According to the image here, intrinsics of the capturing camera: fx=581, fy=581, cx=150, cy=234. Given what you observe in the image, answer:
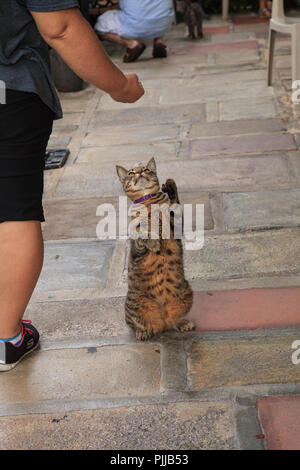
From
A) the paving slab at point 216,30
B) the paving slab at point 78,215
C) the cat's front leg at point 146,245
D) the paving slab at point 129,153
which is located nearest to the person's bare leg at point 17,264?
the cat's front leg at point 146,245

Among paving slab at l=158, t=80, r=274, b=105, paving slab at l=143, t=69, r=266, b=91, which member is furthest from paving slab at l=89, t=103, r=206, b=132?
paving slab at l=143, t=69, r=266, b=91

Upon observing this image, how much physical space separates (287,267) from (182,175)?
130cm

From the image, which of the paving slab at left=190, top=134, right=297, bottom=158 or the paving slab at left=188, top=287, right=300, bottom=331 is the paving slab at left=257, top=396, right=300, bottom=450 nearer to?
the paving slab at left=188, top=287, right=300, bottom=331

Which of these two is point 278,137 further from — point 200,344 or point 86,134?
point 200,344

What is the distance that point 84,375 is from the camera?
229 cm

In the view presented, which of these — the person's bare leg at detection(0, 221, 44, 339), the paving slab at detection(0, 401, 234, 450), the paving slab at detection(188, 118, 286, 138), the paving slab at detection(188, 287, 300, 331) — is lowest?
the paving slab at detection(188, 118, 286, 138)

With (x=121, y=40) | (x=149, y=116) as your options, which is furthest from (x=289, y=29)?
(x=121, y=40)

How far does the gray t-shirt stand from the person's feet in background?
22.0 ft

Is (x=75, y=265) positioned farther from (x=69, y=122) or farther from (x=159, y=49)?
(x=159, y=49)

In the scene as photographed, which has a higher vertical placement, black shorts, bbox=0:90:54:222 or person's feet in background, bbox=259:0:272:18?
black shorts, bbox=0:90:54:222

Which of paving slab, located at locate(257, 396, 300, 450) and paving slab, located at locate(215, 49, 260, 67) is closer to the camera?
paving slab, located at locate(257, 396, 300, 450)

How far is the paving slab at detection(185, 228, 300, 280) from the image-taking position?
2857mm

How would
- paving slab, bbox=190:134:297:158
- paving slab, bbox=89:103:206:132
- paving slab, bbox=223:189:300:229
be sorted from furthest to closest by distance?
1. paving slab, bbox=89:103:206:132
2. paving slab, bbox=190:134:297:158
3. paving slab, bbox=223:189:300:229

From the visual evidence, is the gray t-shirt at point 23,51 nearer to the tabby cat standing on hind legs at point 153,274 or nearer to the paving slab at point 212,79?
the tabby cat standing on hind legs at point 153,274
